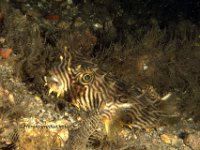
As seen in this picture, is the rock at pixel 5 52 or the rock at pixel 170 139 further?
the rock at pixel 5 52

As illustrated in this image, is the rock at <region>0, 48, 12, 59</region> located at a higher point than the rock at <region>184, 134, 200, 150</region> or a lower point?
higher

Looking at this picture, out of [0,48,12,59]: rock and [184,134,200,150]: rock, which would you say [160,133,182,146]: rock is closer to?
[184,134,200,150]: rock

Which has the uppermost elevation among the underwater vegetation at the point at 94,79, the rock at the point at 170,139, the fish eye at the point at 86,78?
the fish eye at the point at 86,78

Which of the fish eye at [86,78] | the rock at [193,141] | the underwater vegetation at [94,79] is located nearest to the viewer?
the underwater vegetation at [94,79]

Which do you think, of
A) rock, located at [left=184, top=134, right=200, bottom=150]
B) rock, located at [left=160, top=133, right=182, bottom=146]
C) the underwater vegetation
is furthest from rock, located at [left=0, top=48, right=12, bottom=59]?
rock, located at [left=184, top=134, right=200, bottom=150]

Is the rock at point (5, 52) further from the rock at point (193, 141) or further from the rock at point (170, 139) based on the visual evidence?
the rock at point (193, 141)

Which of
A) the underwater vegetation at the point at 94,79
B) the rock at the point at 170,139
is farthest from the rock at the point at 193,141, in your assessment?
the rock at the point at 170,139

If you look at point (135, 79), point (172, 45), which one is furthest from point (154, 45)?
point (135, 79)
